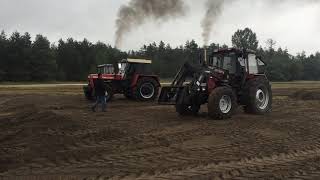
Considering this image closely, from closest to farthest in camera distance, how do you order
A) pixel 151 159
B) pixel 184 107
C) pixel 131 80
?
pixel 151 159 < pixel 184 107 < pixel 131 80

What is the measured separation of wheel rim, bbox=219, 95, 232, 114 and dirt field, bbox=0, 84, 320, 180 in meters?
0.46

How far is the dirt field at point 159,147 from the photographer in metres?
8.49

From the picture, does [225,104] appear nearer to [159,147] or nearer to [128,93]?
[159,147]

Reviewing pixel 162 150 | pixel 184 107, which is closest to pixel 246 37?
pixel 184 107

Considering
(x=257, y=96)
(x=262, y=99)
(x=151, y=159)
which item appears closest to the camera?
(x=151, y=159)

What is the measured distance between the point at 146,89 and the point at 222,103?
32.1ft

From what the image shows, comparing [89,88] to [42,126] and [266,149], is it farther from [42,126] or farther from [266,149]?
[266,149]

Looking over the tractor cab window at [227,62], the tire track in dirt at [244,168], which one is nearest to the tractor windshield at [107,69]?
the tractor cab window at [227,62]

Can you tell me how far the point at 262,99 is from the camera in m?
18.3

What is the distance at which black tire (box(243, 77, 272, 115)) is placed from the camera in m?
17.4

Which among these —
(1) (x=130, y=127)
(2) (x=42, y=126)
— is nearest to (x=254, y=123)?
(1) (x=130, y=127)

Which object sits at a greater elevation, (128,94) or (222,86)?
(222,86)

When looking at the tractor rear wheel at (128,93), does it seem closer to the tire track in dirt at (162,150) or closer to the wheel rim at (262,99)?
the wheel rim at (262,99)

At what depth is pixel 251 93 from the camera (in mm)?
17359
